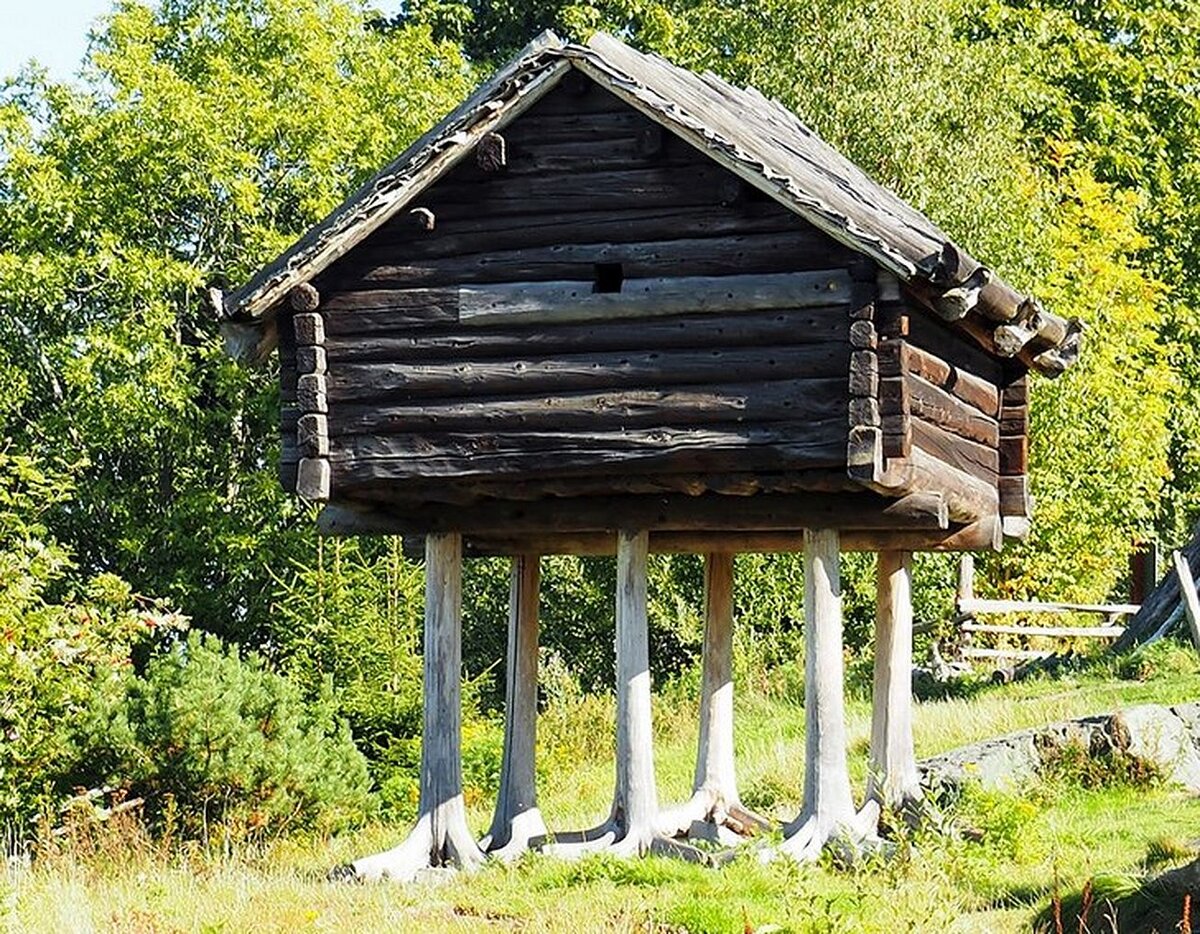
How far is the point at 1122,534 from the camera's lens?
1271 inches

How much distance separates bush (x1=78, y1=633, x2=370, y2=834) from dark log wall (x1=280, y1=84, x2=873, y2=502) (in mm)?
4431

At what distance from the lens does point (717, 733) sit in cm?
1600

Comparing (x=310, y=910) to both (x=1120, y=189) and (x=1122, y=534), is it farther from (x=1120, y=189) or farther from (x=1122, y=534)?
(x=1120, y=189)

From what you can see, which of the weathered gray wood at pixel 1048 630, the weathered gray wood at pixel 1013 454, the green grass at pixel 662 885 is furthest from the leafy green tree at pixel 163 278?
the weathered gray wood at pixel 1013 454

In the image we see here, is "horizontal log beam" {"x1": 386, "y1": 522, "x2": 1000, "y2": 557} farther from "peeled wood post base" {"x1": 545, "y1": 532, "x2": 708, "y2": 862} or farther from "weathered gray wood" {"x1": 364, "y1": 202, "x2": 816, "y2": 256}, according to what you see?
"weathered gray wood" {"x1": 364, "y1": 202, "x2": 816, "y2": 256}

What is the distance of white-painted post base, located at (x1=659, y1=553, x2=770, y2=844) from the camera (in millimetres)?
15609

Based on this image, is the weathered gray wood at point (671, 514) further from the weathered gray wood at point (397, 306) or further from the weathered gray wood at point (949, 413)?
the weathered gray wood at point (397, 306)

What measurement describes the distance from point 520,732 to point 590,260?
146 inches

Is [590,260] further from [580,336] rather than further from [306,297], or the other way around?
[306,297]

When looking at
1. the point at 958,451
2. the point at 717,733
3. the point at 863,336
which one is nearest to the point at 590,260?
the point at 863,336

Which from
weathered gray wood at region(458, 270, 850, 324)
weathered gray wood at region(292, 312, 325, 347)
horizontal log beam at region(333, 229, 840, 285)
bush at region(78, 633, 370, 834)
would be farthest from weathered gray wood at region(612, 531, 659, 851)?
bush at region(78, 633, 370, 834)

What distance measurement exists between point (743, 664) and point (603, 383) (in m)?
14.3

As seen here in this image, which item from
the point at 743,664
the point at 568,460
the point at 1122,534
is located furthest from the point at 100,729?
the point at 1122,534

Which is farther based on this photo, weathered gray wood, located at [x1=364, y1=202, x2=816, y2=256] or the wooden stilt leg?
the wooden stilt leg
